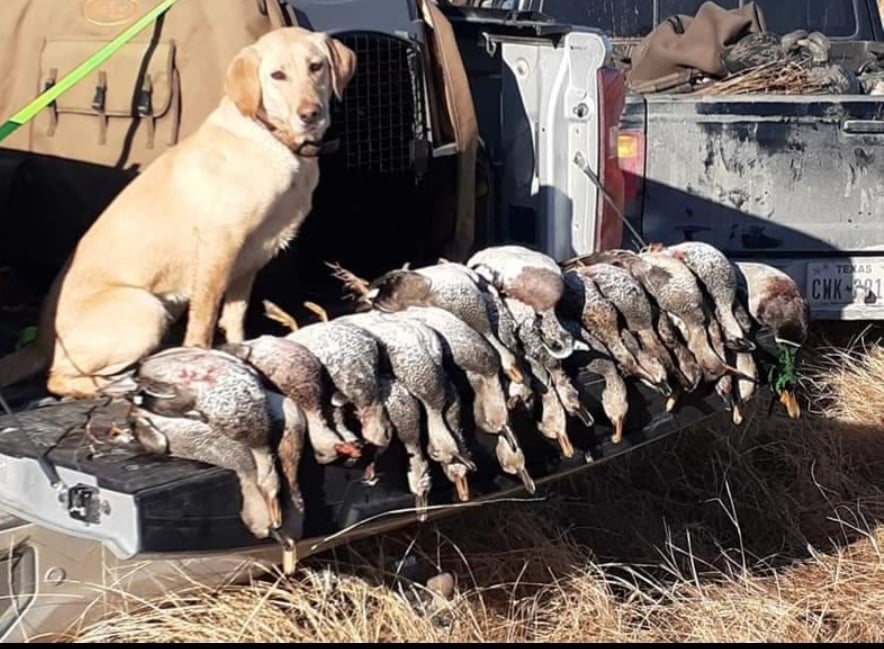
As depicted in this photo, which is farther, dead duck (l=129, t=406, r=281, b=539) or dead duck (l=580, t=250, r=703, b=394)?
dead duck (l=580, t=250, r=703, b=394)

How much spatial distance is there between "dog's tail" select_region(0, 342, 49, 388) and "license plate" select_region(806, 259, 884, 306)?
10.7 ft

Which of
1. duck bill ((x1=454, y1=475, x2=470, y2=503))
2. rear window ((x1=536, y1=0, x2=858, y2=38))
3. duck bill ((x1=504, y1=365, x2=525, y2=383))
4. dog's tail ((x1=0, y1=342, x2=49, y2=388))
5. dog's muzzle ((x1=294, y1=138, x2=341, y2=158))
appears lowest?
duck bill ((x1=454, y1=475, x2=470, y2=503))

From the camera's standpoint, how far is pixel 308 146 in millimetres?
3463

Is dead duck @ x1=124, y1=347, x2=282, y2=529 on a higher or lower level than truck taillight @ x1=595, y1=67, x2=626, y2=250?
lower

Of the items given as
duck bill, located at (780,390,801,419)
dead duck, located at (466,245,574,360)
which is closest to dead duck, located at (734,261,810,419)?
duck bill, located at (780,390,801,419)

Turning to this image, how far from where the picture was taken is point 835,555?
14.4 ft

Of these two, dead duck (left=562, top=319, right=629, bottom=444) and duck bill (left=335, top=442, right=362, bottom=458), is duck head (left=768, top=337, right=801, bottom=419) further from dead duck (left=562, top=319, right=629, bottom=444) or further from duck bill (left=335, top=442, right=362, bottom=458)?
duck bill (left=335, top=442, right=362, bottom=458)

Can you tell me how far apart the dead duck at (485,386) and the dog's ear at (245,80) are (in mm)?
810

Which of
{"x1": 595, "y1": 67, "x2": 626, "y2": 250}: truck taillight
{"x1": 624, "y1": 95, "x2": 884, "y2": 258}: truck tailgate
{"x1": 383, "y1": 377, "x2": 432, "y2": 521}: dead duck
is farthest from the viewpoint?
{"x1": 624, "y1": 95, "x2": 884, "y2": 258}: truck tailgate

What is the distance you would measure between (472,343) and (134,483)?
86 cm

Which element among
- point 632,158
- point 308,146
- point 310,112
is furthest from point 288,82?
point 632,158

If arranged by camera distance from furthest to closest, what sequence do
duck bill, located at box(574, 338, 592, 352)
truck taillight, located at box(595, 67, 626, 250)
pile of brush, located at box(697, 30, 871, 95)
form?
pile of brush, located at box(697, 30, 871, 95) < truck taillight, located at box(595, 67, 626, 250) < duck bill, located at box(574, 338, 592, 352)

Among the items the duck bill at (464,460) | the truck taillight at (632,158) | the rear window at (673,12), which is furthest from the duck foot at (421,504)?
the rear window at (673,12)

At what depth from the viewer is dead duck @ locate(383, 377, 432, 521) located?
2.74 meters
